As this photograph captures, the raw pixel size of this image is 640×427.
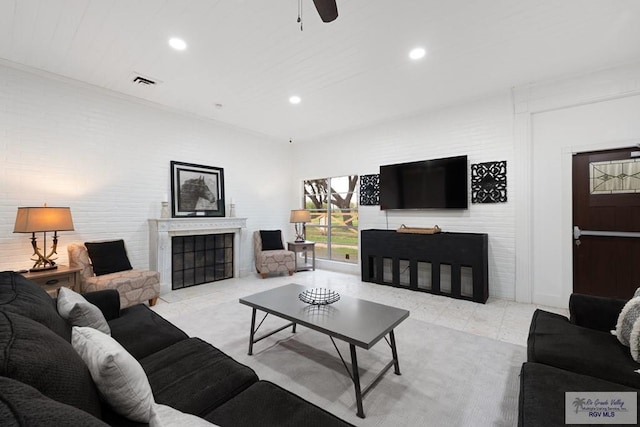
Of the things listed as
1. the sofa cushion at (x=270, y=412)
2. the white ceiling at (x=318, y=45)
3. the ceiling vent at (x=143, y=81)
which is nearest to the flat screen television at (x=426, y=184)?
the white ceiling at (x=318, y=45)

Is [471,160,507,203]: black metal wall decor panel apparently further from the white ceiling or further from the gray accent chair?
the gray accent chair

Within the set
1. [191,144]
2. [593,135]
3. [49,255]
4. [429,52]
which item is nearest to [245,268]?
[191,144]

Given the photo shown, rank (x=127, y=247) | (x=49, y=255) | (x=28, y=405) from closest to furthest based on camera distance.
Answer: (x=28, y=405)
(x=49, y=255)
(x=127, y=247)

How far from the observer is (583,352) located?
154 cm

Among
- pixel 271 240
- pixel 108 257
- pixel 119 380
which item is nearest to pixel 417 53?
pixel 119 380

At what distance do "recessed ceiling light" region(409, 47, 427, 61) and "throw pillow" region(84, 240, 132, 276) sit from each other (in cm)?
428

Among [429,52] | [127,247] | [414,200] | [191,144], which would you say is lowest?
[127,247]

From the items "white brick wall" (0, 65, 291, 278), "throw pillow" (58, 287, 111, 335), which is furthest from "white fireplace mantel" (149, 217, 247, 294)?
"throw pillow" (58, 287, 111, 335)

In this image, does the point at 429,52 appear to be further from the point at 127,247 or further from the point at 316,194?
the point at 127,247

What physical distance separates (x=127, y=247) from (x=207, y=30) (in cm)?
315

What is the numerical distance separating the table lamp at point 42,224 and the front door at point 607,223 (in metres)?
5.93

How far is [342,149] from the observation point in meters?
5.65

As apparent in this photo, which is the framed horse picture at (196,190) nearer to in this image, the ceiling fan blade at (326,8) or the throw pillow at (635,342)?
the ceiling fan blade at (326,8)

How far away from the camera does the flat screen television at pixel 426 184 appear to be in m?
4.17
